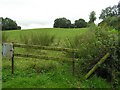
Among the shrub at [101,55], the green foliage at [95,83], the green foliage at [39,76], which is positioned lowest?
the green foliage at [95,83]

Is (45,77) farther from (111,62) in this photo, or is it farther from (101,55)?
(111,62)

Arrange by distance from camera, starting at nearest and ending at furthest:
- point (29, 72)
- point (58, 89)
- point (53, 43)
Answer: point (58, 89), point (29, 72), point (53, 43)

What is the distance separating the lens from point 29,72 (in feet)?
38.3

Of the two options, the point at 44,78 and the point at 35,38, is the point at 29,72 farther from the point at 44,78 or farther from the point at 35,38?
the point at 35,38

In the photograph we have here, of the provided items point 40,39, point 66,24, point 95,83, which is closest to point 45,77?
point 95,83

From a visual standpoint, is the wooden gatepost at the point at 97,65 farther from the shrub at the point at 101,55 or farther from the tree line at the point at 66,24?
the tree line at the point at 66,24

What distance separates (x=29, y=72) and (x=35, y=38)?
513 centimetres

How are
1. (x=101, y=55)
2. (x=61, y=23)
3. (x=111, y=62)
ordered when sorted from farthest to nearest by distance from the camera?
(x=61, y=23) < (x=101, y=55) < (x=111, y=62)

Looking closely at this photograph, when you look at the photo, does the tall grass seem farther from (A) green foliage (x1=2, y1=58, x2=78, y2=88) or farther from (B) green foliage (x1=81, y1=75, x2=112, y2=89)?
(B) green foliage (x1=81, y1=75, x2=112, y2=89)

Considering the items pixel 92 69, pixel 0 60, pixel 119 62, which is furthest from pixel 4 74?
pixel 119 62

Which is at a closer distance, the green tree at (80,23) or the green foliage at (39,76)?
the green foliage at (39,76)

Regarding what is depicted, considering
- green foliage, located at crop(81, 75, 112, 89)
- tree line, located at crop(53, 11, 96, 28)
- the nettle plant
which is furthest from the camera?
tree line, located at crop(53, 11, 96, 28)

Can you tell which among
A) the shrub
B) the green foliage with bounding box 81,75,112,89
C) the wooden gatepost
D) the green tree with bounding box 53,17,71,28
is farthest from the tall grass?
the green tree with bounding box 53,17,71,28

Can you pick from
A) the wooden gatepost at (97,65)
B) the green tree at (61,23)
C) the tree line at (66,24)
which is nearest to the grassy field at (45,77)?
the wooden gatepost at (97,65)
